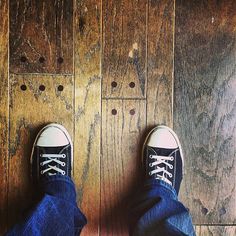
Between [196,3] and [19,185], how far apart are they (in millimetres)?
694

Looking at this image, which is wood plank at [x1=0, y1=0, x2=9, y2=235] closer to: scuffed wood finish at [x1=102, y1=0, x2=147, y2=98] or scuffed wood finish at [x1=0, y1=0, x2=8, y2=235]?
scuffed wood finish at [x1=0, y1=0, x2=8, y2=235]

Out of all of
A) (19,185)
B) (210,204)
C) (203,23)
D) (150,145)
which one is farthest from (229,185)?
(19,185)

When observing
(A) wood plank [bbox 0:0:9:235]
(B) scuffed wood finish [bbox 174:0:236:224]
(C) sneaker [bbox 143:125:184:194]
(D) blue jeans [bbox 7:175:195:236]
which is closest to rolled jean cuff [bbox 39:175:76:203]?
(D) blue jeans [bbox 7:175:195:236]

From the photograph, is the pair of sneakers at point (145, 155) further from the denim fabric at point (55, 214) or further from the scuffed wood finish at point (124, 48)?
the scuffed wood finish at point (124, 48)

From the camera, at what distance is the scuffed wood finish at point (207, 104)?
1001 mm

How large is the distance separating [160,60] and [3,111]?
45 cm

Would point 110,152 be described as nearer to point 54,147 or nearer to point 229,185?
point 54,147

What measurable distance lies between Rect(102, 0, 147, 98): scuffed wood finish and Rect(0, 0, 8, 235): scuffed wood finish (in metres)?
0.26

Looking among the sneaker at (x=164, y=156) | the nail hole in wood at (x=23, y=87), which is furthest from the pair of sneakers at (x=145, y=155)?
the nail hole in wood at (x=23, y=87)

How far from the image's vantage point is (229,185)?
103cm

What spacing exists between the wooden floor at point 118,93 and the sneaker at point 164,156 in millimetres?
Result: 22

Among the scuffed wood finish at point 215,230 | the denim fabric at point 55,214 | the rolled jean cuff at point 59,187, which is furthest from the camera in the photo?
the scuffed wood finish at point 215,230

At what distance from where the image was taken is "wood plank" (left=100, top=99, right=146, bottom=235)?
1.00 metres

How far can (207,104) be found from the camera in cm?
102
